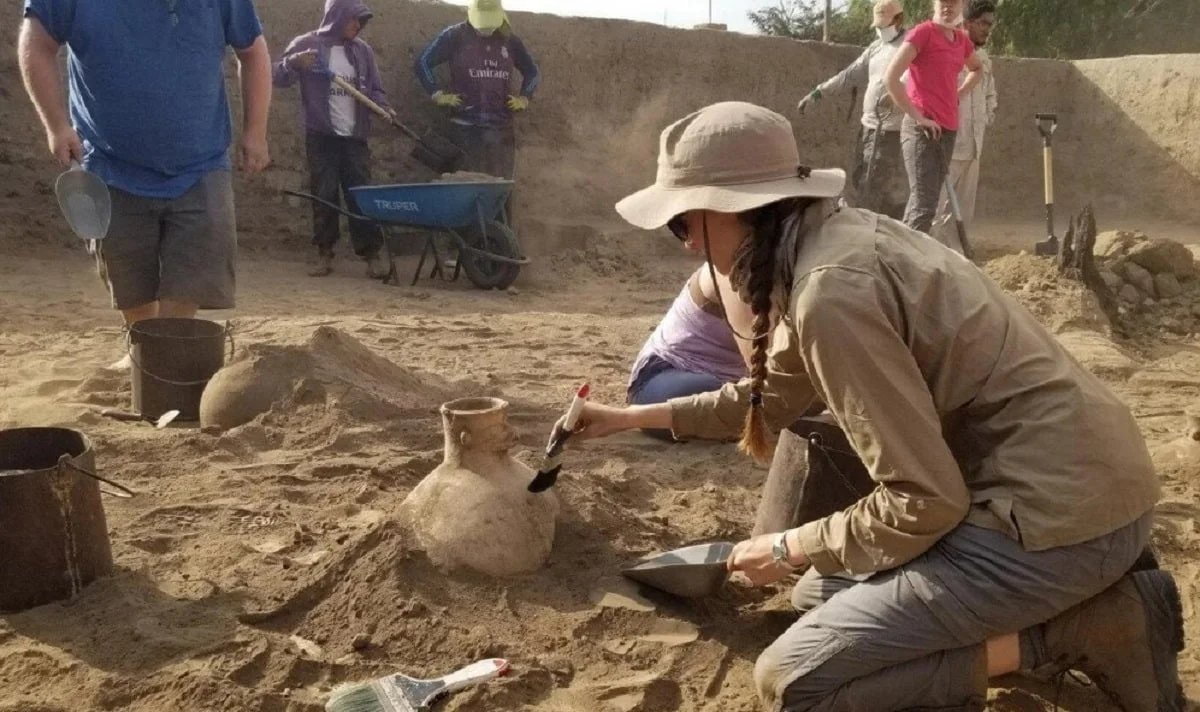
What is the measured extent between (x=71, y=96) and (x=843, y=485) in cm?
320

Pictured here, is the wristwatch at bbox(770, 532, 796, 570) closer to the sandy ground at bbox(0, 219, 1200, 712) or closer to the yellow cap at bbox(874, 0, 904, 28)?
A: the sandy ground at bbox(0, 219, 1200, 712)

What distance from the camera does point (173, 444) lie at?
3.78 metres

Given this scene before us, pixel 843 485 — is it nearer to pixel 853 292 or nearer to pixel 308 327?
pixel 853 292

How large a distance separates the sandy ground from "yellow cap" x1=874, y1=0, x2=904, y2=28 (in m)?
2.93

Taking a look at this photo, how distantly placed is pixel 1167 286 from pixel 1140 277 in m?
0.18

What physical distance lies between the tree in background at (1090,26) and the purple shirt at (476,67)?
11672 millimetres

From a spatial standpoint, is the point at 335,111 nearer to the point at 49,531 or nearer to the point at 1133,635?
the point at 49,531

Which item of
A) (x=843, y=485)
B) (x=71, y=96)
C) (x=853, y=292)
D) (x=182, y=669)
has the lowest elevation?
(x=182, y=669)

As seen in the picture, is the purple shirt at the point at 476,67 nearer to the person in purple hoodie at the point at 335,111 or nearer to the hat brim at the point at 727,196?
the person in purple hoodie at the point at 335,111

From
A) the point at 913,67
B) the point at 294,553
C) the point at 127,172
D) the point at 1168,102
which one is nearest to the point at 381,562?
the point at 294,553

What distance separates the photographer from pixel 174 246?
13.2ft

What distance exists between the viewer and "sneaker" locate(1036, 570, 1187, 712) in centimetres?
209

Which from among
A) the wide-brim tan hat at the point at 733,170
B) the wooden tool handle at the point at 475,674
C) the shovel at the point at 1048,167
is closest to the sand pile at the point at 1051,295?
the shovel at the point at 1048,167

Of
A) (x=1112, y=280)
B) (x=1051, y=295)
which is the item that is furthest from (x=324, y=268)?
(x=1112, y=280)
